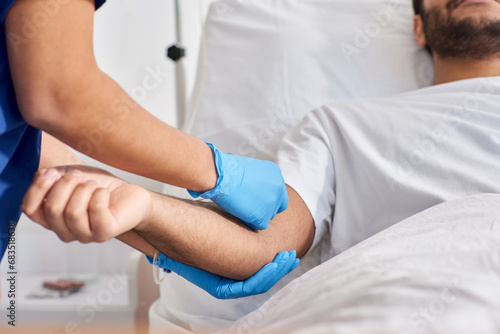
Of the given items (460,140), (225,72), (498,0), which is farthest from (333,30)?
(460,140)

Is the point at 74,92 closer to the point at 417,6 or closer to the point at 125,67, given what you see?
the point at 125,67

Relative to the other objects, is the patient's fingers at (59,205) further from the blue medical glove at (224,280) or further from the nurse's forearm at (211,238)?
the blue medical glove at (224,280)

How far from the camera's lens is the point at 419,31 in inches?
60.2

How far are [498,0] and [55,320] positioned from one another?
1641 millimetres

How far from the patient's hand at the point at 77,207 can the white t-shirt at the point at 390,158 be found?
0.51m

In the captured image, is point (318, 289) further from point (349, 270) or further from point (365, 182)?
point (365, 182)

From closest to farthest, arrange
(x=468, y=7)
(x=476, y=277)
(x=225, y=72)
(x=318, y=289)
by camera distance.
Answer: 1. (x=476, y=277)
2. (x=318, y=289)
3. (x=468, y=7)
4. (x=225, y=72)

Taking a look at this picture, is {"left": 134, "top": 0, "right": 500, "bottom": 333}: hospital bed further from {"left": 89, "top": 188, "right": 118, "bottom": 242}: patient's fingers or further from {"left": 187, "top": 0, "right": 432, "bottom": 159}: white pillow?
{"left": 89, "top": 188, "right": 118, "bottom": 242}: patient's fingers

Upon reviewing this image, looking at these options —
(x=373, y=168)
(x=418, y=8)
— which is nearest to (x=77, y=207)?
(x=373, y=168)

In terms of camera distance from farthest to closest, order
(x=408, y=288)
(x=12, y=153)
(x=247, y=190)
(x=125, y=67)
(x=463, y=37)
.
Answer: (x=125, y=67) < (x=463, y=37) < (x=247, y=190) < (x=12, y=153) < (x=408, y=288)

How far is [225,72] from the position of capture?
1497 millimetres

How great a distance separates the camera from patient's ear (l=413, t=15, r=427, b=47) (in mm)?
1518

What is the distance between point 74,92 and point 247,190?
0.35m

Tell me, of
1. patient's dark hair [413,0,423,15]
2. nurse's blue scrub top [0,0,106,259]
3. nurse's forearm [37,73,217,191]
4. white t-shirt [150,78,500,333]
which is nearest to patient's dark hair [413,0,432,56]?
patient's dark hair [413,0,423,15]
